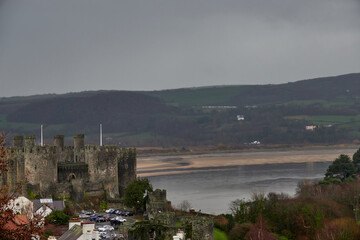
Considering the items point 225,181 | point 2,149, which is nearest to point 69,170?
point 2,149

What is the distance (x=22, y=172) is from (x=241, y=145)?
151 meters

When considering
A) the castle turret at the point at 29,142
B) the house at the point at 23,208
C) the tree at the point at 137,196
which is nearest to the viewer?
the house at the point at 23,208

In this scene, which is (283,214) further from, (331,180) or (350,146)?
(350,146)

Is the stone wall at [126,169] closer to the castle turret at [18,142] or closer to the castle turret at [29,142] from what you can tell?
the castle turret at [18,142]

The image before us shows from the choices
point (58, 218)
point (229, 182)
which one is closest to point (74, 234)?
point (58, 218)

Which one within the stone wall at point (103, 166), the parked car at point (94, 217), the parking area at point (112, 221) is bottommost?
the parking area at point (112, 221)

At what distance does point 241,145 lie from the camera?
198 meters

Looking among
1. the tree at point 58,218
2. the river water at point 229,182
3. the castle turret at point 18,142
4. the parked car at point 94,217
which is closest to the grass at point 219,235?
the parked car at point 94,217

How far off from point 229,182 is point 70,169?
45.7 meters

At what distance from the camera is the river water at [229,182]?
72.0 m

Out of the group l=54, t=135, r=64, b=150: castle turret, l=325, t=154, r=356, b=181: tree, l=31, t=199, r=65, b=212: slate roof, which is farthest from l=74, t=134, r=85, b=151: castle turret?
l=325, t=154, r=356, b=181: tree

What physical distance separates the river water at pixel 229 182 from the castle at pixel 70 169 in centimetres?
1019

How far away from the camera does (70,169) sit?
169 ft

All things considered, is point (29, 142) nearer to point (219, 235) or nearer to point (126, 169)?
point (126, 169)
